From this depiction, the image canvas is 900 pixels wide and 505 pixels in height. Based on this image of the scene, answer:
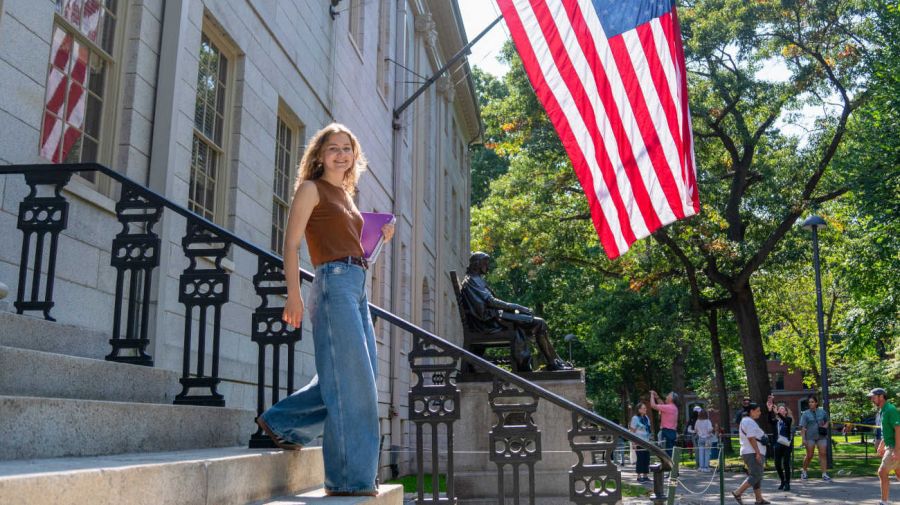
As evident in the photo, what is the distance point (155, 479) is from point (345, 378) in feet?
3.83

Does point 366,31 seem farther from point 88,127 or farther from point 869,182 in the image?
point 869,182

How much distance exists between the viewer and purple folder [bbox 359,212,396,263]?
15.5 ft

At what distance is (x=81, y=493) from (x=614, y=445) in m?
4.36

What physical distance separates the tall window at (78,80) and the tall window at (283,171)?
12.9 ft

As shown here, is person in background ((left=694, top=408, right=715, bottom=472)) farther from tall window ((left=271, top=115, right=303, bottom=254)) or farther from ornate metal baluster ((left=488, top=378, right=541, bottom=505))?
ornate metal baluster ((left=488, top=378, right=541, bottom=505))

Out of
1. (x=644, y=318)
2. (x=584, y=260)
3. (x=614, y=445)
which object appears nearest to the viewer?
(x=614, y=445)

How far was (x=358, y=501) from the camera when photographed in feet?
13.9

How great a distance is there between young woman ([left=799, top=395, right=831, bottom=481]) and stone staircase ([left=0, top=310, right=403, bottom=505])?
16.9 meters

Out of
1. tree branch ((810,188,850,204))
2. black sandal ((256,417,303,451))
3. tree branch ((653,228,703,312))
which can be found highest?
tree branch ((810,188,850,204))

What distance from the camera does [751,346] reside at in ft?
82.8

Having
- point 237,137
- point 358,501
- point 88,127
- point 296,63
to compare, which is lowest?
point 358,501

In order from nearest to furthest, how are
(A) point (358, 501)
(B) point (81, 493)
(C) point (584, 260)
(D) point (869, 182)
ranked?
(B) point (81, 493) → (A) point (358, 501) → (D) point (869, 182) → (C) point (584, 260)

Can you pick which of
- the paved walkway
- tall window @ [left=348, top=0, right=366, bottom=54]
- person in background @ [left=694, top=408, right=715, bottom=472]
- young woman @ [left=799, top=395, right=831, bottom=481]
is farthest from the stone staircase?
person in background @ [left=694, top=408, right=715, bottom=472]

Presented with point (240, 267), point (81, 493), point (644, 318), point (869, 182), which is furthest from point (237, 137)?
point (644, 318)
